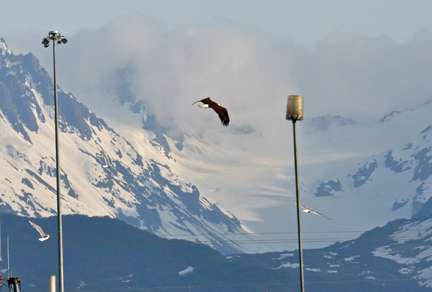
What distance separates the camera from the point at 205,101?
5159 centimetres

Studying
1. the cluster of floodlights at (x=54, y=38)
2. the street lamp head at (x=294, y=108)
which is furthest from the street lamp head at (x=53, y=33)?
the street lamp head at (x=294, y=108)

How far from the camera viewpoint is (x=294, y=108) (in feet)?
130

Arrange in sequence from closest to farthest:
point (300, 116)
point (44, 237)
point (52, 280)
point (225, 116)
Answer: point (52, 280)
point (300, 116)
point (225, 116)
point (44, 237)

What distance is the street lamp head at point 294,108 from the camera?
39.5 metres

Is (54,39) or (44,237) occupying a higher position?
(54,39)

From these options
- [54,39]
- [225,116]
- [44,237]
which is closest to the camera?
[225,116]

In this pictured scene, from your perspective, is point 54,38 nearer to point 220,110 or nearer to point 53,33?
point 53,33

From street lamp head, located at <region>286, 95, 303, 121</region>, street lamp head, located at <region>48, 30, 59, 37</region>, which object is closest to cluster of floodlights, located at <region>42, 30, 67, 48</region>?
street lamp head, located at <region>48, 30, 59, 37</region>

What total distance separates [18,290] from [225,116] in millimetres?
21393

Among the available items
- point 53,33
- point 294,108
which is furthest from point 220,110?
point 53,33

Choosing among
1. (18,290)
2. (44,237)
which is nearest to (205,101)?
(18,290)

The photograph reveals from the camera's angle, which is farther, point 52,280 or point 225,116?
point 225,116

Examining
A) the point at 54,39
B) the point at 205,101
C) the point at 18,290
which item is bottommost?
the point at 18,290

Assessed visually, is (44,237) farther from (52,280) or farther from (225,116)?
(52,280)
